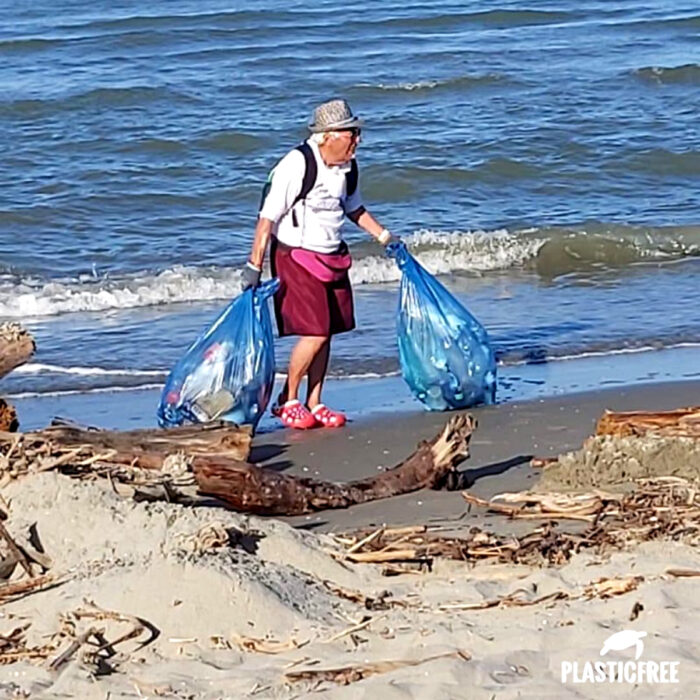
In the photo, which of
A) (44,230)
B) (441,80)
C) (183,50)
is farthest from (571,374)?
(183,50)

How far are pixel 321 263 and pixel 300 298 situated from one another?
173 millimetres

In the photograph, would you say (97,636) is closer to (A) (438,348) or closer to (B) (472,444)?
(B) (472,444)

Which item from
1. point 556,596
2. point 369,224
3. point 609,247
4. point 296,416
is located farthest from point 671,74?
point 556,596

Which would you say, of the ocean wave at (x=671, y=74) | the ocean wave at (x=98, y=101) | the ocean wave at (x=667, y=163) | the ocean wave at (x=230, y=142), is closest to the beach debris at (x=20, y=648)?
the ocean wave at (x=667, y=163)

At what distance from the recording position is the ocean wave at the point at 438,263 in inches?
405

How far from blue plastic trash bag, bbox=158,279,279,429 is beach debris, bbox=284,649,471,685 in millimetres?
2871

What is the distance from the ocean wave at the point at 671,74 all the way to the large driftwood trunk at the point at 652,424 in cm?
1216

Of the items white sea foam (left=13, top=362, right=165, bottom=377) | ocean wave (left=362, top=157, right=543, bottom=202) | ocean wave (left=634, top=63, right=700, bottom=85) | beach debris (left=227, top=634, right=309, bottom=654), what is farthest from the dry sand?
ocean wave (left=634, top=63, right=700, bottom=85)

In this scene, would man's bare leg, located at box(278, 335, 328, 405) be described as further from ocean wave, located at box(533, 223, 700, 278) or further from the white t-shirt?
ocean wave, located at box(533, 223, 700, 278)

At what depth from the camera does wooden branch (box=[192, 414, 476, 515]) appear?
552 cm

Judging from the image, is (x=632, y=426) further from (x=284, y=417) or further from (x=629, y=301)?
(x=629, y=301)

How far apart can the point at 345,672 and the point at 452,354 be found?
3383 millimetres

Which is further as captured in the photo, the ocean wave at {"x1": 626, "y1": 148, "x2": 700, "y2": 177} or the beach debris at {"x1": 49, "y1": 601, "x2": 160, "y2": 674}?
the ocean wave at {"x1": 626, "y1": 148, "x2": 700, "y2": 177}

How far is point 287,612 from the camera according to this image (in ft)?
14.1
